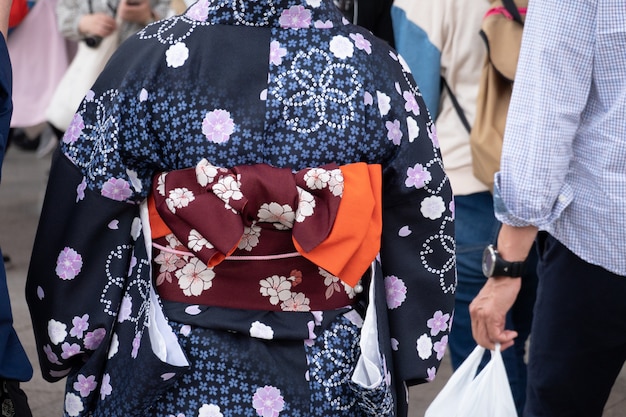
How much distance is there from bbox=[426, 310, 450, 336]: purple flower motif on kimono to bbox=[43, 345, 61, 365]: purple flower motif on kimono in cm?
90

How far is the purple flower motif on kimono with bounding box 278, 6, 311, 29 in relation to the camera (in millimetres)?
2307

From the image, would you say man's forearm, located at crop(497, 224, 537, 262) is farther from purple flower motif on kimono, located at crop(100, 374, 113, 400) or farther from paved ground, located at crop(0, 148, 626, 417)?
paved ground, located at crop(0, 148, 626, 417)

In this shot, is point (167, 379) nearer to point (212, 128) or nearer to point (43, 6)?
point (212, 128)

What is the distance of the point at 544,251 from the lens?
9.09 ft

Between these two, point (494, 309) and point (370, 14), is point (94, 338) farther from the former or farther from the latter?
point (370, 14)

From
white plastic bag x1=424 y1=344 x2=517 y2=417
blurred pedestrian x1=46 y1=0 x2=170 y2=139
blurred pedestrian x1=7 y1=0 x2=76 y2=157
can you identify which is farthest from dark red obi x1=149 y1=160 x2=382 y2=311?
blurred pedestrian x1=7 y1=0 x2=76 y2=157

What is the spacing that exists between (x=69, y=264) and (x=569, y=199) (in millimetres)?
1228

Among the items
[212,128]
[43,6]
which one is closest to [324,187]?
[212,128]

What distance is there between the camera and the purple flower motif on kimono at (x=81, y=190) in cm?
240

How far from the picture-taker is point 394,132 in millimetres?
2373

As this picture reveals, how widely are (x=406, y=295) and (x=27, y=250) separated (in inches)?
184

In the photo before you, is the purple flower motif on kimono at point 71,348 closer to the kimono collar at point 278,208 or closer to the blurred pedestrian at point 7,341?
the blurred pedestrian at point 7,341

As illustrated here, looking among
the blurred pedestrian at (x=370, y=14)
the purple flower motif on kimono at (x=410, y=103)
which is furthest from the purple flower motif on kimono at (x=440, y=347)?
the blurred pedestrian at (x=370, y=14)

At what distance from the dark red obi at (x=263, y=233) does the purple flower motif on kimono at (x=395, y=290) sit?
0.54ft
